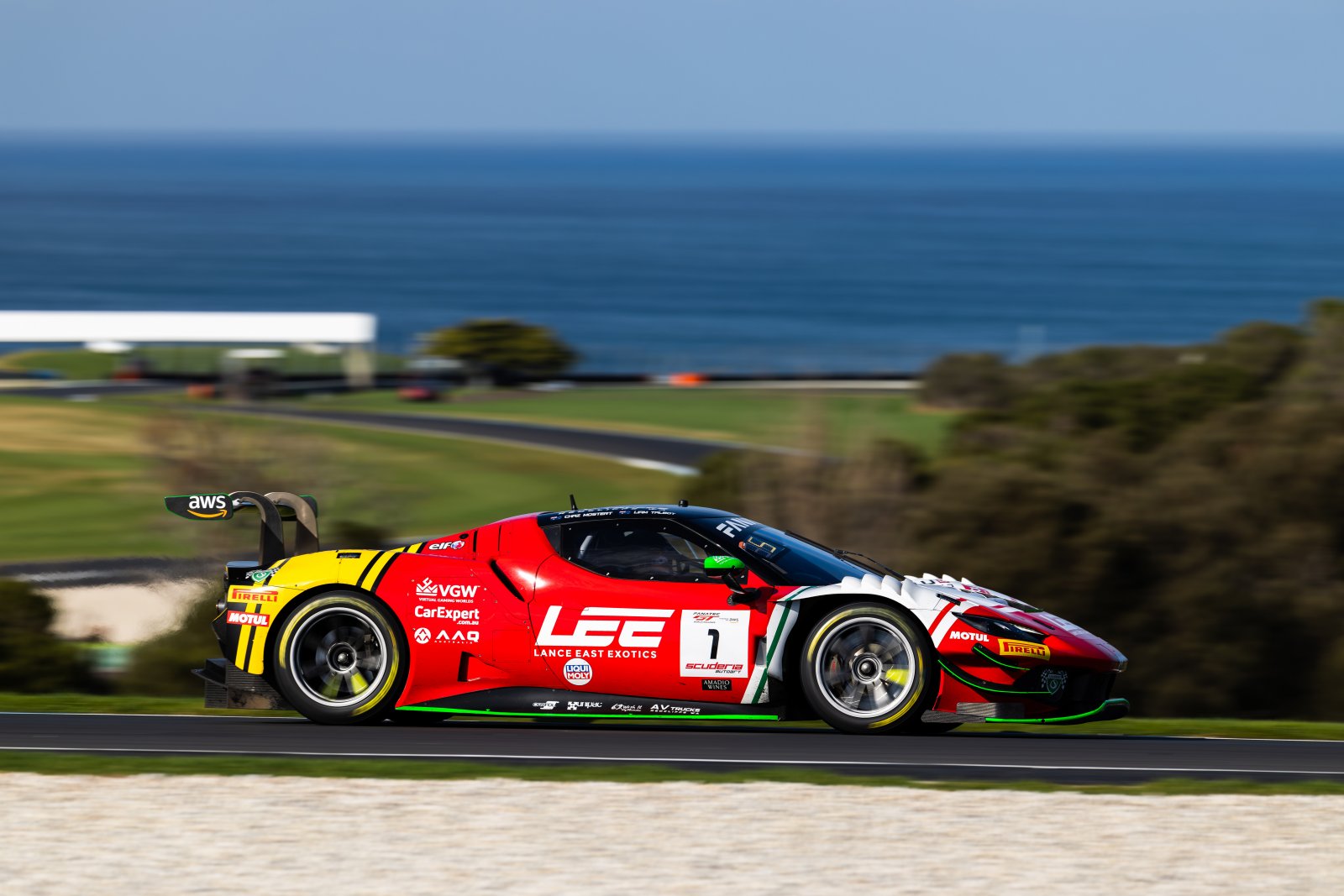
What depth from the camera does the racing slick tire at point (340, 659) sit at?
966 centimetres

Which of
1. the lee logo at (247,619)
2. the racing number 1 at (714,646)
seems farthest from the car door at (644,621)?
the lee logo at (247,619)

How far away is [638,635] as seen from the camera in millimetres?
9352

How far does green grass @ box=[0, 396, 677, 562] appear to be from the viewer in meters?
28.2

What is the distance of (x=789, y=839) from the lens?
7.21 metres

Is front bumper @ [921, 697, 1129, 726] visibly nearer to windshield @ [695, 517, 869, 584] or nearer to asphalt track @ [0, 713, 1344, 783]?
asphalt track @ [0, 713, 1344, 783]

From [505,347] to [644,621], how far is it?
54915 millimetres

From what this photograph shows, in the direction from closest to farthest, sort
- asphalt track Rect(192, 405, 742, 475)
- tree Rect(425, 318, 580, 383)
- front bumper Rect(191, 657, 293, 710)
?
1. front bumper Rect(191, 657, 293, 710)
2. asphalt track Rect(192, 405, 742, 475)
3. tree Rect(425, 318, 580, 383)

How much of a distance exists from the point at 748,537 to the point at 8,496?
98.5 feet

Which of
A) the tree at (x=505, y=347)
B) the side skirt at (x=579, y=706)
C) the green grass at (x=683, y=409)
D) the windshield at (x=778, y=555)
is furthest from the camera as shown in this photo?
the tree at (x=505, y=347)

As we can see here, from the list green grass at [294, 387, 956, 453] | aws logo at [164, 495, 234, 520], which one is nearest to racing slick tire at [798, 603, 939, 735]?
aws logo at [164, 495, 234, 520]

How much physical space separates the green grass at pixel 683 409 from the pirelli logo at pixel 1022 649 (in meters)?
26.7

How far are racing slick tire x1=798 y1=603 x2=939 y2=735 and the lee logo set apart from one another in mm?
3147

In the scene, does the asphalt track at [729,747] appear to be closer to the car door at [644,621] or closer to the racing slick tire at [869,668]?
the racing slick tire at [869,668]

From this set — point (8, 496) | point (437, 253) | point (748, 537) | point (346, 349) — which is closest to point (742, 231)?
point (437, 253)
